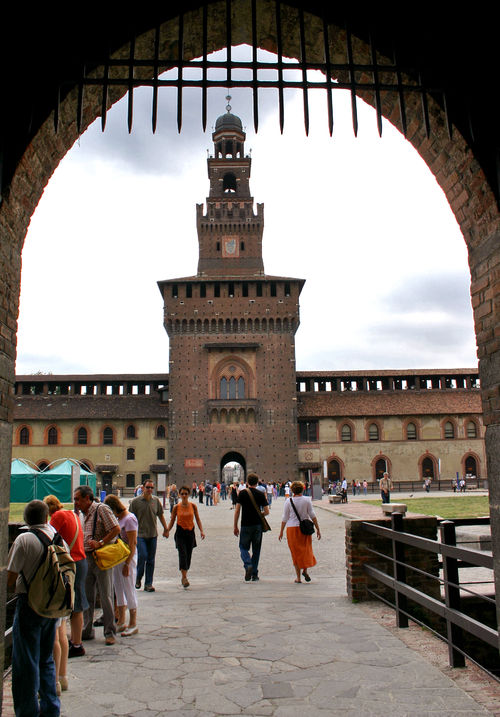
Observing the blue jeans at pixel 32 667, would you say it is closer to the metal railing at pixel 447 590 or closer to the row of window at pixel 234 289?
the metal railing at pixel 447 590

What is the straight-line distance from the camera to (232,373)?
4122 cm

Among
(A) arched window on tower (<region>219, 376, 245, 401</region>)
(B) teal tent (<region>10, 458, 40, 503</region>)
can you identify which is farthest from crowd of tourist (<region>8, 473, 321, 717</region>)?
(A) arched window on tower (<region>219, 376, 245, 401</region>)

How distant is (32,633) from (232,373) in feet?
123

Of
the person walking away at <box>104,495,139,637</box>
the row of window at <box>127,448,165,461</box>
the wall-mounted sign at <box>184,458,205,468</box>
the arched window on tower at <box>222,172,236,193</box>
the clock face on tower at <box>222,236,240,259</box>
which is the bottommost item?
the person walking away at <box>104,495,139,637</box>

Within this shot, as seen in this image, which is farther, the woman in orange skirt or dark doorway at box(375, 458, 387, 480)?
dark doorway at box(375, 458, 387, 480)

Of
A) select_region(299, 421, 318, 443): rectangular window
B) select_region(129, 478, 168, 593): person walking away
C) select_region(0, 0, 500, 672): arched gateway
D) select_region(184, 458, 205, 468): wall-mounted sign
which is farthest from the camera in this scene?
select_region(299, 421, 318, 443): rectangular window

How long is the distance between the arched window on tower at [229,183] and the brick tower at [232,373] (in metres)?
8.81

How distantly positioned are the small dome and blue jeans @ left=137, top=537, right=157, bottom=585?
45632 mm

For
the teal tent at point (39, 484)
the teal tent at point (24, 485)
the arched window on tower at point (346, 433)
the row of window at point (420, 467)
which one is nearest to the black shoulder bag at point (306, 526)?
the teal tent at point (39, 484)

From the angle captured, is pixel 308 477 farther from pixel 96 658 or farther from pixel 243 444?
pixel 96 658

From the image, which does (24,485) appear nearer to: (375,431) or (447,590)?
(447,590)

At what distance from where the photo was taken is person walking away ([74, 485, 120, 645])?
5590mm

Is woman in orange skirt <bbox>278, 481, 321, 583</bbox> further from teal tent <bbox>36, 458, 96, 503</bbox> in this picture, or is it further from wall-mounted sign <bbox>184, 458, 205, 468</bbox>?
wall-mounted sign <bbox>184, 458, 205, 468</bbox>

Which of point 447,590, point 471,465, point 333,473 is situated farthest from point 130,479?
point 447,590
